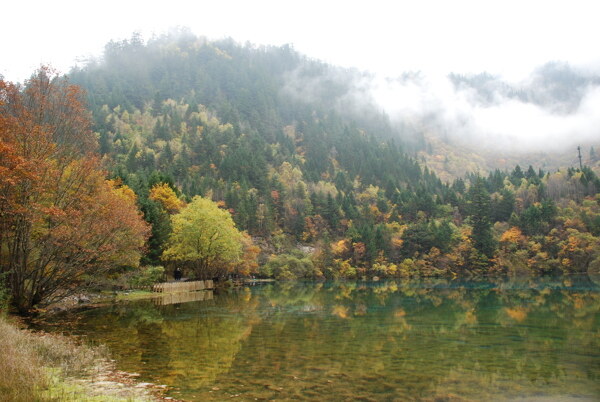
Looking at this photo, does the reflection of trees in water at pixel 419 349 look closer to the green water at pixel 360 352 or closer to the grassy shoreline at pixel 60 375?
the green water at pixel 360 352

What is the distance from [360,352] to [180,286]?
4161 cm

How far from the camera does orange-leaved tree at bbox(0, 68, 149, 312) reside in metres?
22.4

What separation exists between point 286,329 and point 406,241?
8133 centimetres

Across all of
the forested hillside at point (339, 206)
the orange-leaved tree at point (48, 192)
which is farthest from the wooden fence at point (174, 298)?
the orange-leaved tree at point (48, 192)

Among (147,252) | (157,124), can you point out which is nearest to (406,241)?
(147,252)

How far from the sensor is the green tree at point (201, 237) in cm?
5691

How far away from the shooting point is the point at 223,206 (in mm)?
103250

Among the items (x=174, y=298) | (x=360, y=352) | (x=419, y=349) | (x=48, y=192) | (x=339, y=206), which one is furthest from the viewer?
(x=339, y=206)

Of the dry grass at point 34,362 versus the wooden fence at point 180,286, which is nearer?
the dry grass at point 34,362

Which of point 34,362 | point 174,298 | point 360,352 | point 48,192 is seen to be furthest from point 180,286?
point 34,362

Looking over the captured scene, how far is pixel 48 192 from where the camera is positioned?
2578 cm

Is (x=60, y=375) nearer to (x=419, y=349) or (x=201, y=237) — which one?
(x=419, y=349)

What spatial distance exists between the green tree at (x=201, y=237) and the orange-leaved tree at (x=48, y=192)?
90.7ft

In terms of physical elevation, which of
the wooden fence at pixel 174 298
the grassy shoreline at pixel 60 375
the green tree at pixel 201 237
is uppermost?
the green tree at pixel 201 237
